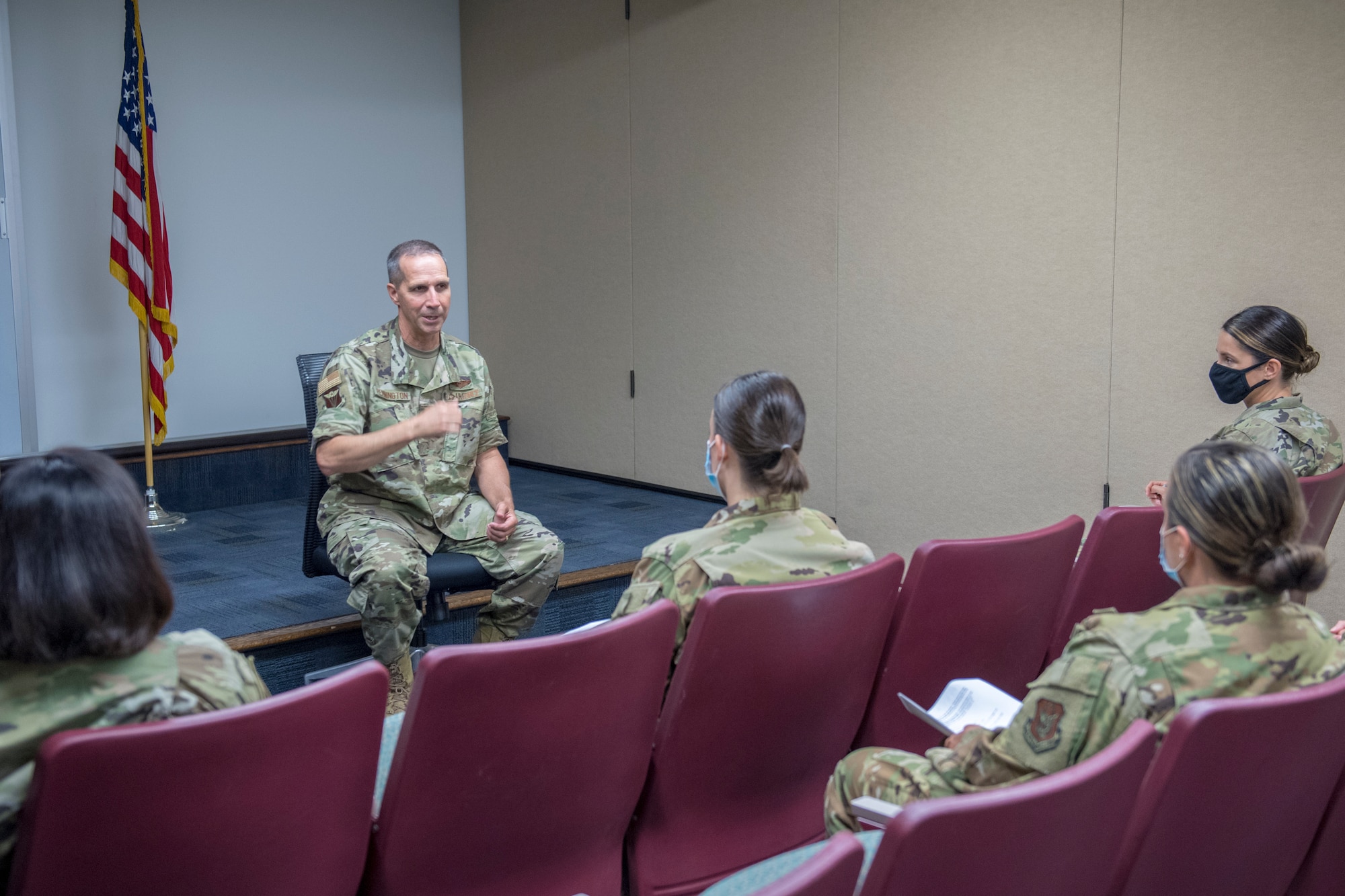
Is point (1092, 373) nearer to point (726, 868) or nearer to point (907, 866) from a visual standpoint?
point (726, 868)

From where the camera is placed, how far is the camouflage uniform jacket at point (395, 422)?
3.33 metres

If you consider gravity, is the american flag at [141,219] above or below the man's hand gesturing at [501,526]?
above

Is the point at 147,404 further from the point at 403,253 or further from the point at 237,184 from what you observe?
the point at 403,253

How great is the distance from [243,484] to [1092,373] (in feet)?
14.0

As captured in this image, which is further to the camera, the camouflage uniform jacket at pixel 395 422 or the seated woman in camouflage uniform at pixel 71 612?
the camouflage uniform jacket at pixel 395 422

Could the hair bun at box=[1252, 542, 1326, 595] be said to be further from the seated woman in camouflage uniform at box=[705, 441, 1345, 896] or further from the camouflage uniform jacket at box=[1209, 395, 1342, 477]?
the camouflage uniform jacket at box=[1209, 395, 1342, 477]

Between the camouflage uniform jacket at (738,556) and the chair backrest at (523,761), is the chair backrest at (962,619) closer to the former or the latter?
the camouflage uniform jacket at (738,556)

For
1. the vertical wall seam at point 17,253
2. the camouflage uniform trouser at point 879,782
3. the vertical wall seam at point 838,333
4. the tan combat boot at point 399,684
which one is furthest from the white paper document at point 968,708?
the vertical wall seam at point 17,253

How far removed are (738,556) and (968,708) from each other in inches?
18.6

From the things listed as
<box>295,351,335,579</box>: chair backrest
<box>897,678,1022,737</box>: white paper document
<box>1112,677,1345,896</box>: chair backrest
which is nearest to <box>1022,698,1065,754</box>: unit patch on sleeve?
<box>1112,677,1345,896</box>: chair backrest

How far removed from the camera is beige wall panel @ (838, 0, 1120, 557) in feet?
14.4

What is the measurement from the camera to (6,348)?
5582 mm

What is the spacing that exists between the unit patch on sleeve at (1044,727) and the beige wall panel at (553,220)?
5.06 meters

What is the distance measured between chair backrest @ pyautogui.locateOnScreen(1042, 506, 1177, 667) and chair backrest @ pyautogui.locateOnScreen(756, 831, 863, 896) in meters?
1.68
